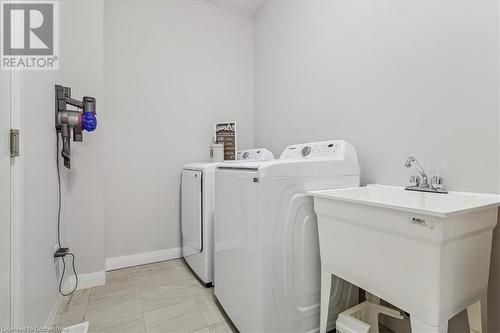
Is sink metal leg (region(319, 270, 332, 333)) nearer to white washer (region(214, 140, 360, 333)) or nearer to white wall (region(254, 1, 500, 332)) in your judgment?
white washer (region(214, 140, 360, 333))

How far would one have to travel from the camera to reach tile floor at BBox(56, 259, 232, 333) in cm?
150

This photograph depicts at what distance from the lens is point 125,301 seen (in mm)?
1771

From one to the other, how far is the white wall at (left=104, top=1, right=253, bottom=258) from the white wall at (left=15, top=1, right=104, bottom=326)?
0.27 metres

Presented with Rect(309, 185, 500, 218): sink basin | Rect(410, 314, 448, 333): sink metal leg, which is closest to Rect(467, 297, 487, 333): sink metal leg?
Rect(410, 314, 448, 333): sink metal leg

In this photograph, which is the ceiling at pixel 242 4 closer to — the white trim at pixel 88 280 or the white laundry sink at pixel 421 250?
the white laundry sink at pixel 421 250

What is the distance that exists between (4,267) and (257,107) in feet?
8.21

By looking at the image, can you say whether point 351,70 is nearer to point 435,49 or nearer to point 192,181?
point 435,49

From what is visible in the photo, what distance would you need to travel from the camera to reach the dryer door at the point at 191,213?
2.01 meters

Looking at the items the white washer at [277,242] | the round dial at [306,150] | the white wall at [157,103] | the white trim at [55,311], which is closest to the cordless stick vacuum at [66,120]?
the white trim at [55,311]

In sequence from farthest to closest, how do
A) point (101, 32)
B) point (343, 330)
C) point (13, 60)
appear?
point (101, 32) < point (343, 330) < point (13, 60)

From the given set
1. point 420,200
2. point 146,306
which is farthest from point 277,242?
point 146,306

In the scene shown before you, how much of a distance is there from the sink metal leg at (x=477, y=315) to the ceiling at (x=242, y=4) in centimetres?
309

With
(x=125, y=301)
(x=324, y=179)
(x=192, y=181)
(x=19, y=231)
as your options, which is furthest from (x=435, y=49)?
(x=125, y=301)

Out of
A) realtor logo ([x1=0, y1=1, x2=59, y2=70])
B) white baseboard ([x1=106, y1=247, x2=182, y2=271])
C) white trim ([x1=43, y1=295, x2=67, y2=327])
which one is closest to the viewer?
realtor logo ([x1=0, y1=1, x2=59, y2=70])
